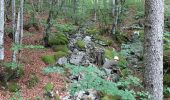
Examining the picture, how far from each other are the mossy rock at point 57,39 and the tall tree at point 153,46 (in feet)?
27.9

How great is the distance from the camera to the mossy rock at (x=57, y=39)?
14.1m

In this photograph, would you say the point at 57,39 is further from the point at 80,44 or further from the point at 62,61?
the point at 62,61

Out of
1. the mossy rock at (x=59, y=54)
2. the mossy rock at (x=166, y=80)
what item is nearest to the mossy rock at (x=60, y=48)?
the mossy rock at (x=59, y=54)

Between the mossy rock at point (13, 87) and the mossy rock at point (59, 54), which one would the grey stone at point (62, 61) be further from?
the mossy rock at point (13, 87)

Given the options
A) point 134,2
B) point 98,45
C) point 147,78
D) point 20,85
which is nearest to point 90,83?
point 147,78

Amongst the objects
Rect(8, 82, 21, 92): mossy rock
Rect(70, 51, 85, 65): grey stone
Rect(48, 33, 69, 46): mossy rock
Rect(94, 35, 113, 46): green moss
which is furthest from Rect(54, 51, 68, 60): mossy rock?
Rect(94, 35, 113, 46): green moss

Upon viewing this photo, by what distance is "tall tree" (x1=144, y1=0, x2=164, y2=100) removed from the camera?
586cm

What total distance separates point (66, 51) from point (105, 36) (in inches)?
160

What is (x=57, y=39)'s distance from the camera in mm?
14273

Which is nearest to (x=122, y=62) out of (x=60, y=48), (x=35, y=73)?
(x=60, y=48)

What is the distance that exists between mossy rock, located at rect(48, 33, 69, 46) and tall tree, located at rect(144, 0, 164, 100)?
849 centimetres

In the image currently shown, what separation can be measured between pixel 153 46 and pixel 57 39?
28.9ft

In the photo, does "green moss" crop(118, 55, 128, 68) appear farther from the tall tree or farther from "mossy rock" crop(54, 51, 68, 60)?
the tall tree

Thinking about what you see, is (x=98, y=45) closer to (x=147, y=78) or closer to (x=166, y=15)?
(x=166, y=15)
